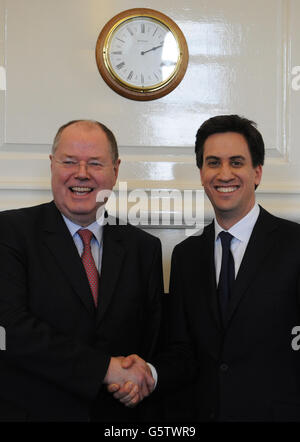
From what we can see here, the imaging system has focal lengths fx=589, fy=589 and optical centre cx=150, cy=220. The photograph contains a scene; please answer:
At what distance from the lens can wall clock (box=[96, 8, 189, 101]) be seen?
2.85 m

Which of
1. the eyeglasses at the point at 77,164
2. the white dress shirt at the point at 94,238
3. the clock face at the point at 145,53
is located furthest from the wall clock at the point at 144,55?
the white dress shirt at the point at 94,238

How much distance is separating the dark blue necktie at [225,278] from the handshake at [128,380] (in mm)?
333

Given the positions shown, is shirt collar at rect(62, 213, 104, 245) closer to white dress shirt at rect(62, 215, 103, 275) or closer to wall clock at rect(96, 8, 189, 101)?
white dress shirt at rect(62, 215, 103, 275)

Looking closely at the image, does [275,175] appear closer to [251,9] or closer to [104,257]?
[251,9]

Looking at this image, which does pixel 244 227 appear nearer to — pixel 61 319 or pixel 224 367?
pixel 224 367

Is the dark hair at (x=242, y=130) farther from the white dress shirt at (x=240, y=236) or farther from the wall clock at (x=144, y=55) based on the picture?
the wall clock at (x=144, y=55)

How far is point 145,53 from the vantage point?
113 inches

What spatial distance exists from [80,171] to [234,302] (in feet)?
2.34

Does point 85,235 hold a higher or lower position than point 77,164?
lower

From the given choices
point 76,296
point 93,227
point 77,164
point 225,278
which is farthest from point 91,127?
point 225,278

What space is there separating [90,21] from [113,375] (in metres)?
1.75

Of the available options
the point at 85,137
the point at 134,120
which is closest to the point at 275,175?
the point at 134,120

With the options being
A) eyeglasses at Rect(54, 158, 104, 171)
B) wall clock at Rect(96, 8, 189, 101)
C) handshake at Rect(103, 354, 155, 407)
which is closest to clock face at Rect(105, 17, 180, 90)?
wall clock at Rect(96, 8, 189, 101)
